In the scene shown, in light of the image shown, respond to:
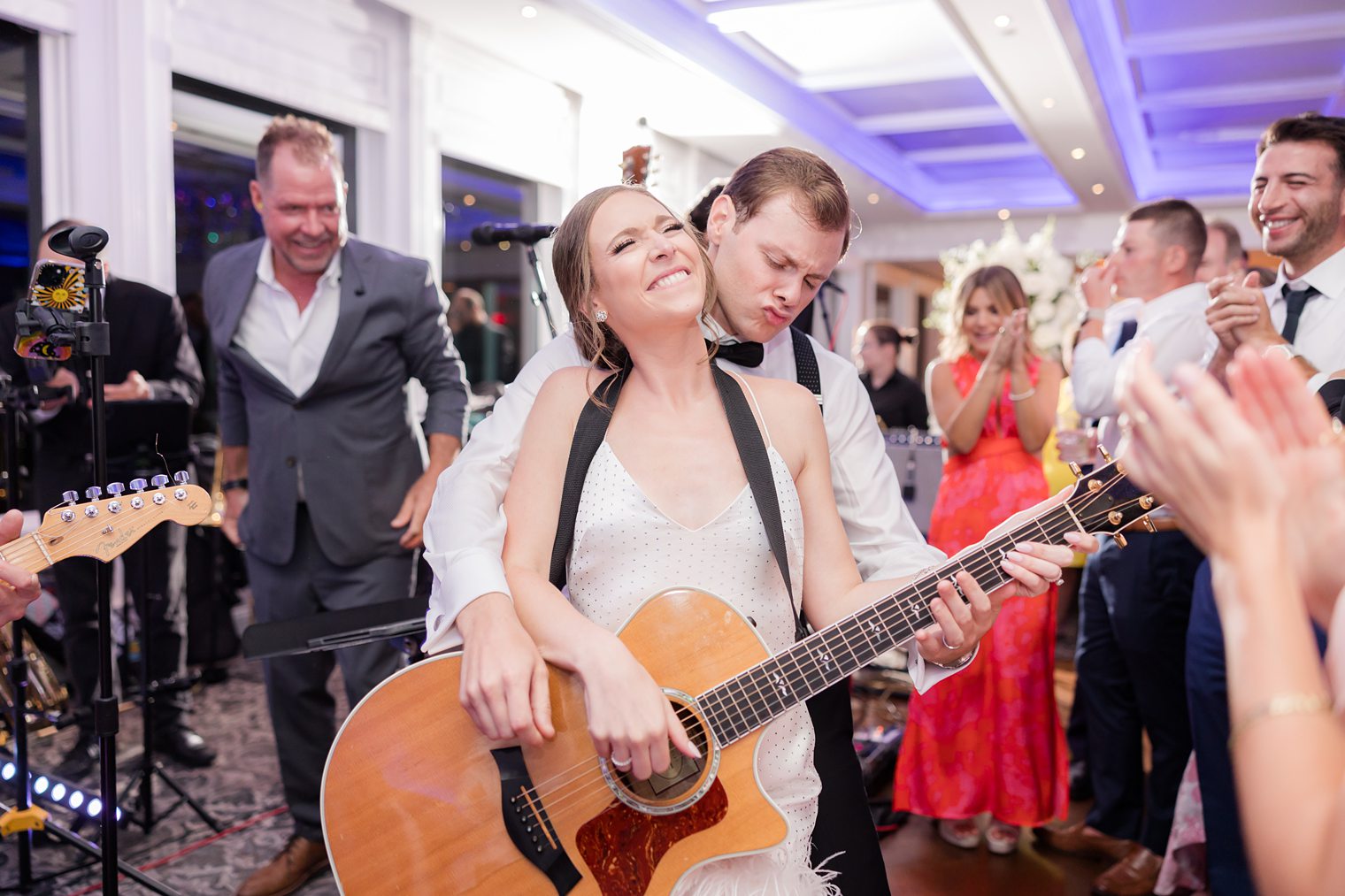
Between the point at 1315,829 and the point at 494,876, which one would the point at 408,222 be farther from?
the point at 1315,829

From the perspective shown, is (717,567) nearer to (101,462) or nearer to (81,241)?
(101,462)

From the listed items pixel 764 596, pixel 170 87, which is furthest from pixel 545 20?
pixel 764 596

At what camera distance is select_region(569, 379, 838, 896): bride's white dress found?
1.57 meters

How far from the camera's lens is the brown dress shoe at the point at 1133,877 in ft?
9.73

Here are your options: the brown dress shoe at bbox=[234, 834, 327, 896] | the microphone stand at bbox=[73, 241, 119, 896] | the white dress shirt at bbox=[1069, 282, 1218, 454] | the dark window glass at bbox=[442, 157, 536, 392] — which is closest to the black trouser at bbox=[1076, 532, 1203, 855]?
the white dress shirt at bbox=[1069, 282, 1218, 454]

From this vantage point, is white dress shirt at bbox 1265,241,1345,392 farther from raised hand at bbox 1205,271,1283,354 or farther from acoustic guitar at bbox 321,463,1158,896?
acoustic guitar at bbox 321,463,1158,896

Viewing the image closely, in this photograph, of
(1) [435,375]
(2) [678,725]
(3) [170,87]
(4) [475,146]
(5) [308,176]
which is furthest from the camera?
(4) [475,146]

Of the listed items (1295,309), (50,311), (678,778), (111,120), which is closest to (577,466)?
(678,778)

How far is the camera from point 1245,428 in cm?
79

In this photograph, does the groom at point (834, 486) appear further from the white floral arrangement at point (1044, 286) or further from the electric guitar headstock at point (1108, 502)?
the white floral arrangement at point (1044, 286)

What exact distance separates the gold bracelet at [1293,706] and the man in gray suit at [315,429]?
7.56 feet

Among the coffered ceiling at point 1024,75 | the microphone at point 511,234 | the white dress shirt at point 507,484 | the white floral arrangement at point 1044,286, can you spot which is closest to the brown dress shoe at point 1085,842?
the white dress shirt at point 507,484

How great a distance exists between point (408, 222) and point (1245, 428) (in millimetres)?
5637

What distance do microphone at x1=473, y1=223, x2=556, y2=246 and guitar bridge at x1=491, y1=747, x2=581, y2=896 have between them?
1.57m
